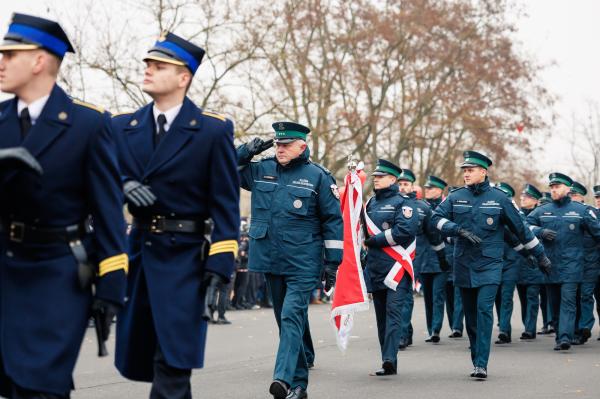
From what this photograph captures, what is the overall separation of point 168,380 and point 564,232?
11.2 meters

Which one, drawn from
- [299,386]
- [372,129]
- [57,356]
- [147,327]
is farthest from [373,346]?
[372,129]

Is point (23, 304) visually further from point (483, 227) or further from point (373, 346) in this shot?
point (373, 346)

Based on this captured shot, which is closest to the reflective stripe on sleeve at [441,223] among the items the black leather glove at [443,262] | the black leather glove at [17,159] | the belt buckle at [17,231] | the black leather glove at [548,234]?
the black leather glove at [443,262]

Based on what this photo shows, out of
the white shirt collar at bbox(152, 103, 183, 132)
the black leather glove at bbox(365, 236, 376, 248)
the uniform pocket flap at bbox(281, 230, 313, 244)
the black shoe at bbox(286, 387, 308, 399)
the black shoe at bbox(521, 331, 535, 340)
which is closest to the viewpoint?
the white shirt collar at bbox(152, 103, 183, 132)

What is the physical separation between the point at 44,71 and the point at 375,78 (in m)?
35.2

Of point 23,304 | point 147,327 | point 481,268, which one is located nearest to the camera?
point 23,304

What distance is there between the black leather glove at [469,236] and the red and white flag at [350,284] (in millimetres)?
1092

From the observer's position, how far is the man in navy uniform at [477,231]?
38.3 feet

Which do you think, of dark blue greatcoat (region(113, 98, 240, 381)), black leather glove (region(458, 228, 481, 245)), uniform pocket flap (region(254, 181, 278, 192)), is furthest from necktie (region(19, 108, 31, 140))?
black leather glove (region(458, 228, 481, 245))

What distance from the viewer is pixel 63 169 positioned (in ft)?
17.3

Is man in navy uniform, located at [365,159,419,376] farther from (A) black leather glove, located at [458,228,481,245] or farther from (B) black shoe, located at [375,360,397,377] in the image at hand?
(A) black leather glove, located at [458,228,481,245]

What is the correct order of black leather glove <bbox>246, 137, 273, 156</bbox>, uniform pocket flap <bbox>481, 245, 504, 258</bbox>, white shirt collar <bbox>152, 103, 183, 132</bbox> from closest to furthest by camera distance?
white shirt collar <bbox>152, 103, 183, 132</bbox> → black leather glove <bbox>246, 137, 273, 156</bbox> → uniform pocket flap <bbox>481, 245, 504, 258</bbox>

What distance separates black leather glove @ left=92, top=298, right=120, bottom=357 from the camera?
5336 mm

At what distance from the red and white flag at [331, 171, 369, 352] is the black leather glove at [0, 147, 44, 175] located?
24.0 feet
